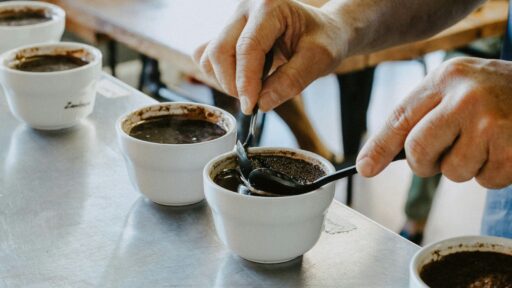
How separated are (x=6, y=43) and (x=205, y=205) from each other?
832 mm

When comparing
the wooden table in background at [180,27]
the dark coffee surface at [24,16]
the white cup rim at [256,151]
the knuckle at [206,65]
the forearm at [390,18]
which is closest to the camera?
the white cup rim at [256,151]

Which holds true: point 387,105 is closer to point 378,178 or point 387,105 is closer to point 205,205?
point 378,178

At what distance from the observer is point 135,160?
3.92ft

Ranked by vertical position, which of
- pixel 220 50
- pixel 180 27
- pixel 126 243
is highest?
pixel 220 50

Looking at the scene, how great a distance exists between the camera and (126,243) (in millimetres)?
1126

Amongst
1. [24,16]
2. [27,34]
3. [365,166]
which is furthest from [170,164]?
[24,16]

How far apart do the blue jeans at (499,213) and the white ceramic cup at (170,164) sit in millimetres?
582

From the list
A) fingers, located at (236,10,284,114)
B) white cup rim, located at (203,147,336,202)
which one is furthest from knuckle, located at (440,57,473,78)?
fingers, located at (236,10,284,114)

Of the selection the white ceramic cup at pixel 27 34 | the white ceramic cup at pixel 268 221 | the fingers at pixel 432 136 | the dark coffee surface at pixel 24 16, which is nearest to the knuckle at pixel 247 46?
the white ceramic cup at pixel 268 221

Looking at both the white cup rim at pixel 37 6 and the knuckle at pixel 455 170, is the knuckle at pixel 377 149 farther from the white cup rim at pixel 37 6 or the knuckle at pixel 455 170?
the white cup rim at pixel 37 6

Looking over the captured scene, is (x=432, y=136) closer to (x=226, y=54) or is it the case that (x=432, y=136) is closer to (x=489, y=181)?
(x=489, y=181)

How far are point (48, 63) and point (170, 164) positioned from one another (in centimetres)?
52

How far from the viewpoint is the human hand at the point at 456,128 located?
96 cm

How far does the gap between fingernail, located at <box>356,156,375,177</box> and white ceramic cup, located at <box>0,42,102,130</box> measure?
0.68m
